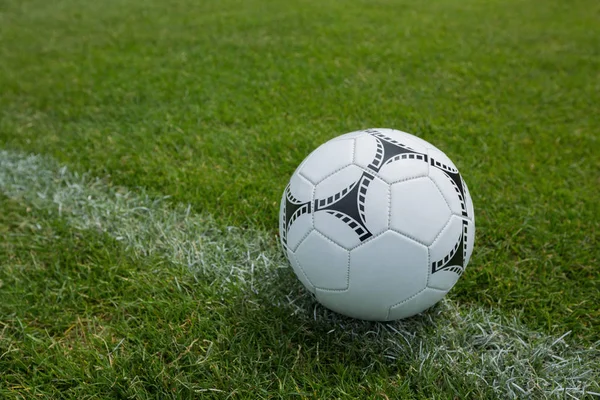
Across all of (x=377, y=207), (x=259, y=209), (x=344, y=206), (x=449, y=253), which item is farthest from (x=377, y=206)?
(x=259, y=209)

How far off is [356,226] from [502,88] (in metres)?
3.42

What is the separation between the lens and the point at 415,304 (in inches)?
76.3

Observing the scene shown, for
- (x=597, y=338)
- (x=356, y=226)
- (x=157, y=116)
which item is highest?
(x=356, y=226)

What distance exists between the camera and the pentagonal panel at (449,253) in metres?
1.84

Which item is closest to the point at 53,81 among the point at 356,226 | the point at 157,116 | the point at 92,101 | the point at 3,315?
the point at 92,101

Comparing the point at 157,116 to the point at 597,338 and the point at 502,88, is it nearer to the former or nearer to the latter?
the point at 502,88

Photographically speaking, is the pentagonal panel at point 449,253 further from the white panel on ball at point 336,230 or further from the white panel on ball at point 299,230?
the white panel on ball at point 299,230

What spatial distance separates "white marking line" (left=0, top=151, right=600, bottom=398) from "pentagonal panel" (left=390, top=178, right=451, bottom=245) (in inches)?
21.9

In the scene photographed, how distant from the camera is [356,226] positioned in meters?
1.79

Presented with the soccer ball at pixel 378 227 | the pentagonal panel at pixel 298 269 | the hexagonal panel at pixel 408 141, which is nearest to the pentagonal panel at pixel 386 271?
the soccer ball at pixel 378 227

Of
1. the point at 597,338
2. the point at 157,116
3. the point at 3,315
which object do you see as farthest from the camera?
the point at 157,116

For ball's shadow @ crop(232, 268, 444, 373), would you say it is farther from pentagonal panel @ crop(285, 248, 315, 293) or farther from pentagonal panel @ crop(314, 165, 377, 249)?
pentagonal panel @ crop(314, 165, 377, 249)

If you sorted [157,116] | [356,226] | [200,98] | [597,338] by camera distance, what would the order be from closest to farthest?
[356,226] < [597,338] < [157,116] < [200,98]

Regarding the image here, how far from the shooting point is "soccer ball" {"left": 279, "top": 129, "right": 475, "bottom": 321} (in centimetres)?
179
